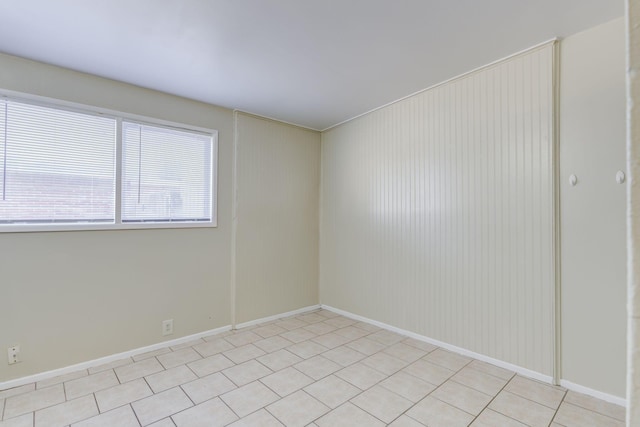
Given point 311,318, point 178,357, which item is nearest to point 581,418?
point 311,318

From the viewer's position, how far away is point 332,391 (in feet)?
7.37

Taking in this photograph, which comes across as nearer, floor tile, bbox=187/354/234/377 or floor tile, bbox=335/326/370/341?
floor tile, bbox=187/354/234/377

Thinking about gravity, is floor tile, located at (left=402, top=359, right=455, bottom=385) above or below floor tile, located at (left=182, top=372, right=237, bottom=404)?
above

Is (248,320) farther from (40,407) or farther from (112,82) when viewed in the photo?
(112,82)

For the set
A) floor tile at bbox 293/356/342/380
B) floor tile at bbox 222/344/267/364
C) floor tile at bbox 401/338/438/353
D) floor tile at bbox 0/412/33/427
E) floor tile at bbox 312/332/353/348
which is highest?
floor tile at bbox 401/338/438/353

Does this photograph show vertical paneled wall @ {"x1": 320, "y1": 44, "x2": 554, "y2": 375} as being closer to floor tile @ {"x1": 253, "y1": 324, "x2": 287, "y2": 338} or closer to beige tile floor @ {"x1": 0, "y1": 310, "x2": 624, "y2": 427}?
beige tile floor @ {"x1": 0, "y1": 310, "x2": 624, "y2": 427}

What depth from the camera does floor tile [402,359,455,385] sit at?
2395mm

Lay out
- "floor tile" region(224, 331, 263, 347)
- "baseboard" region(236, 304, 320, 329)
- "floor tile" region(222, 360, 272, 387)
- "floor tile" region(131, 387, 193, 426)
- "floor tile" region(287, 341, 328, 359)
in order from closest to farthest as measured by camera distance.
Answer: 1. "floor tile" region(131, 387, 193, 426)
2. "floor tile" region(222, 360, 272, 387)
3. "floor tile" region(287, 341, 328, 359)
4. "floor tile" region(224, 331, 263, 347)
5. "baseboard" region(236, 304, 320, 329)

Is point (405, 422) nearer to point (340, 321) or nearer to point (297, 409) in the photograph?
point (297, 409)

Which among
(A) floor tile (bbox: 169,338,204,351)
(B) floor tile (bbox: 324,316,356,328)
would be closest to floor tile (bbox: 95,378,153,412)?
(A) floor tile (bbox: 169,338,204,351)

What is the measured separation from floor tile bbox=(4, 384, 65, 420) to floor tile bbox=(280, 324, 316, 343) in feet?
6.02

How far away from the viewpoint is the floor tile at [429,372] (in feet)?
7.86

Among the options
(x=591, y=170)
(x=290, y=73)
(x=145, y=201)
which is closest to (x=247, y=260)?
(x=145, y=201)

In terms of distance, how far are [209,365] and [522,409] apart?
2341 mm
